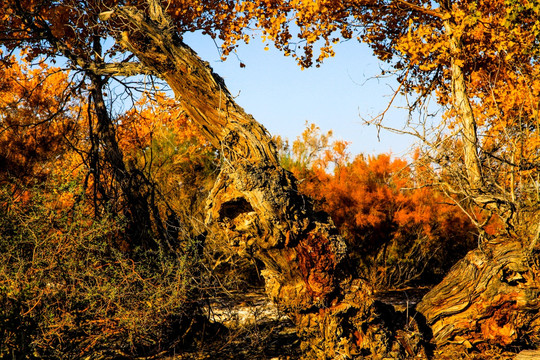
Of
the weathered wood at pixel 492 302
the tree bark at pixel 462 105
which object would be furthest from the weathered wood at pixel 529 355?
the tree bark at pixel 462 105

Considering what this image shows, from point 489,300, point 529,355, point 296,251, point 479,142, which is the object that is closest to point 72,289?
point 296,251

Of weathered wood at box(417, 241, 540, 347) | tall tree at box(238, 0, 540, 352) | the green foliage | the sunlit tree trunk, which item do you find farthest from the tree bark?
the green foliage

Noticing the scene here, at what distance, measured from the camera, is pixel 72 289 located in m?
5.23

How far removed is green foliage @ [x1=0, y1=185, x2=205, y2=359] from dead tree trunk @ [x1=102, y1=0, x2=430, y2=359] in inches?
44.2

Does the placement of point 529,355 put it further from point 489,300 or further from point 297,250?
point 297,250

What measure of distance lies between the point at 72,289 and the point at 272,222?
7.49 feet

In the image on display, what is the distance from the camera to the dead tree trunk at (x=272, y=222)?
17.0ft

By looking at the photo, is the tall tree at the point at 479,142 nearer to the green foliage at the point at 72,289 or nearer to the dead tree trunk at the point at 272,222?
the dead tree trunk at the point at 272,222

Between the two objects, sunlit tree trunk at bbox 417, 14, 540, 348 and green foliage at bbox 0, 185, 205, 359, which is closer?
green foliage at bbox 0, 185, 205, 359

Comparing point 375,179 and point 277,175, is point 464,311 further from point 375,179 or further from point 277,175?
point 375,179

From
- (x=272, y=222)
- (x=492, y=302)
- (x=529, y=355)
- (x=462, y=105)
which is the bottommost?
(x=529, y=355)

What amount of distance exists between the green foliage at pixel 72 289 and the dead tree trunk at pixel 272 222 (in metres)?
1.12

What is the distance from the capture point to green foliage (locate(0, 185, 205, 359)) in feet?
16.0

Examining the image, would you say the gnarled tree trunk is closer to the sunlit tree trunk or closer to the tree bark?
the sunlit tree trunk
